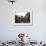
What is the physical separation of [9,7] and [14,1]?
291mm

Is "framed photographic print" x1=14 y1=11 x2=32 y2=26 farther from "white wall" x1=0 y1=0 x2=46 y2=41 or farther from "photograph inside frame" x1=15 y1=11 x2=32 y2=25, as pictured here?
"white wall" x1=0 y1=0 x2=46 y2=41

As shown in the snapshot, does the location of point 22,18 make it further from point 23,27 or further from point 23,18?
point 23,27

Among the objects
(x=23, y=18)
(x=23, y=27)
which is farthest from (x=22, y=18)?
(x=23, y=27)

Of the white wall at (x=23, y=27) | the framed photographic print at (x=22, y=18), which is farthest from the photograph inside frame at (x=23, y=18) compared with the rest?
the white wall at (x=23, y=27)

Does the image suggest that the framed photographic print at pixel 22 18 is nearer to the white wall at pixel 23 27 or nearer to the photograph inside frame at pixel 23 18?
the photograph inside frame at pixel 23 18

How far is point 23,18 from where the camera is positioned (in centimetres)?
469

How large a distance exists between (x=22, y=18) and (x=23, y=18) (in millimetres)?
37

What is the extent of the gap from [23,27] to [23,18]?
34cm

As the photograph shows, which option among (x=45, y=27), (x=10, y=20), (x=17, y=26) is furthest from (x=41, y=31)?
(x=10, y=20)

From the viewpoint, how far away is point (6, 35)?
185 inches

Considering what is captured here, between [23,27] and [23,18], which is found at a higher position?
[23,18]

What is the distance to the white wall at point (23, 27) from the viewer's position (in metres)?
4.63

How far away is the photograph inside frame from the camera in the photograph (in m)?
4.66

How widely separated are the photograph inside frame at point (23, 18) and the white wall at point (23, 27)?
0.15 m
